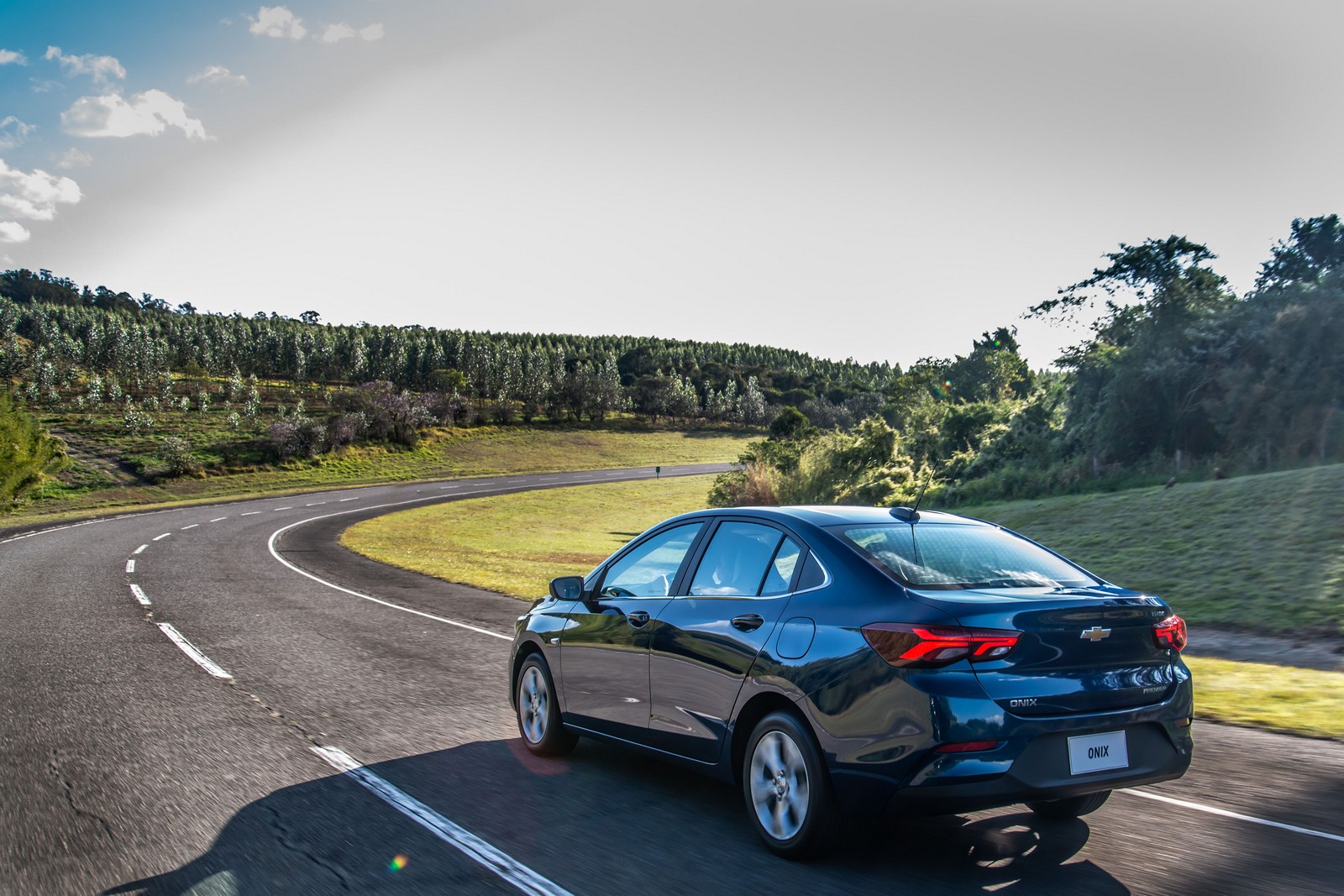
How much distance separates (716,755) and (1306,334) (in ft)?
97.1

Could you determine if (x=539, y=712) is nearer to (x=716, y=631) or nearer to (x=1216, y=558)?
(x=716, y=631)

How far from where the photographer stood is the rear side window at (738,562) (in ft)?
15.8

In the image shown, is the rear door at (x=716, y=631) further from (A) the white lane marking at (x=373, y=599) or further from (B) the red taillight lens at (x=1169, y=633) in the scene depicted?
(A) the white lane marking at (x=373, y=599)

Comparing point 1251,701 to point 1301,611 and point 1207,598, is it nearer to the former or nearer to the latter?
point 1301,611

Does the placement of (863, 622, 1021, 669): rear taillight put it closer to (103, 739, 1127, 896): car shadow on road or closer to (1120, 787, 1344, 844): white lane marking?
(103, 739, 1127, 896): car shadow on road

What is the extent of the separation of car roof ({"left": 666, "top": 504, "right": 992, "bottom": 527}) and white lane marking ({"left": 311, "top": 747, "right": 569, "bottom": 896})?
183 centimetres

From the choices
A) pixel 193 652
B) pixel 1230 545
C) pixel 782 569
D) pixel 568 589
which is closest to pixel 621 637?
pixel 568 589

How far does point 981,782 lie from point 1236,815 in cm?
200

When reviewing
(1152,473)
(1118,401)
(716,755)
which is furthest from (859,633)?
A: (1118,401)

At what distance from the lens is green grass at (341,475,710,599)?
22.5 m

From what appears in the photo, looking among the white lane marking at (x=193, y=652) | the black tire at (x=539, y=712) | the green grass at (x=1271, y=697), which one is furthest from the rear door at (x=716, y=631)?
the white lane marking at (x=193, y=652)

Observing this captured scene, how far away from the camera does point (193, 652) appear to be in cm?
1020

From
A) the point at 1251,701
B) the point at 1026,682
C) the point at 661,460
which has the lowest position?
the point at 661,460

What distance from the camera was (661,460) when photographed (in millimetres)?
100250
